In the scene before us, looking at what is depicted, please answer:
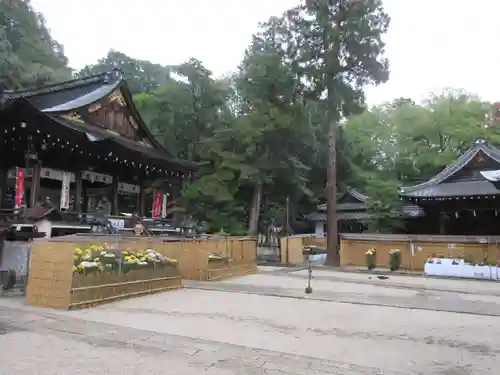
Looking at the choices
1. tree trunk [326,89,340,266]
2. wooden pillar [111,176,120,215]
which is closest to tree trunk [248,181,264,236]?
tree trunk [326,89,340,266]

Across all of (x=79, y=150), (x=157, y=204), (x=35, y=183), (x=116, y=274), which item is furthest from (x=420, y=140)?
(x=116, y=274)

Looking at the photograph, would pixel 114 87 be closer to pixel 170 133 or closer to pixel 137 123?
pixel 137 123

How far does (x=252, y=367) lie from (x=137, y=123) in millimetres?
20336

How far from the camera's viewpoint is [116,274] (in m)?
9.66

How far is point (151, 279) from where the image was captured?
10.9 metres

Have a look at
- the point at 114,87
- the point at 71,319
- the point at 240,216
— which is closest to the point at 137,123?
the point at 114,87

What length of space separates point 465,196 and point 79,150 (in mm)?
18946

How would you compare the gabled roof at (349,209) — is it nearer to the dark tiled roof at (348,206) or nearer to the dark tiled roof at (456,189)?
the dark tiled roof at (348,206)

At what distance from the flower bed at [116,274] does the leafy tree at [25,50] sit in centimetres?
2696

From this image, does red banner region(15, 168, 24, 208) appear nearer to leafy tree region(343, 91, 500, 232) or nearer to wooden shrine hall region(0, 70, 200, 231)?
wooden shrine hall region(0, 70, 200, 231)

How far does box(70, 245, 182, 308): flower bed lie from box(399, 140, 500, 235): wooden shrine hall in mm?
17604

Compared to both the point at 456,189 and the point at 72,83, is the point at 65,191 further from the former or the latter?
the point at 456,189

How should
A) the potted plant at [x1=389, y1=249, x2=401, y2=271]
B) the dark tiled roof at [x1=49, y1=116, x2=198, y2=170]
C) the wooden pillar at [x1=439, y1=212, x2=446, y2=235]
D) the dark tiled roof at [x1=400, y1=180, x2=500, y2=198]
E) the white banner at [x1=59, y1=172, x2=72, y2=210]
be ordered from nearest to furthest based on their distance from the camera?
the white banner at [x1=59, y1=172, x2=72, y2=210] → the dark tiled roof at [x1=49, y1=116, x2=198, y2=170] → the potted plant at [x1=389, y1=249, x2=401, y2=271] → the dark tiled roof at [x1=400, y1=180, x2=500, y2=198] → the wooden pillar at [x1=439, y1=212, x2=446, y2=235]

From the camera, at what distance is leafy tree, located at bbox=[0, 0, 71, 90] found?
111 ft
